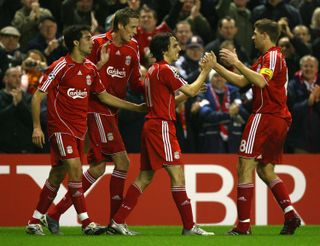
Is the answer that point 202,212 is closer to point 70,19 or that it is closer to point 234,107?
point 234,107

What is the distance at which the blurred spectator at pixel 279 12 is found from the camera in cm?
1622

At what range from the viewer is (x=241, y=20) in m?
16.5

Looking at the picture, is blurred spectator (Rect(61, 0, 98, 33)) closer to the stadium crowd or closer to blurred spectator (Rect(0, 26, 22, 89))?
the stadium crowd

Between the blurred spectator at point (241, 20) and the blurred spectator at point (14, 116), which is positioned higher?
the blurred spectator at point (241, 20)

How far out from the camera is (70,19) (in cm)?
1598

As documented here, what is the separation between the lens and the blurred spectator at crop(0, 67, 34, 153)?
1348 centimetres

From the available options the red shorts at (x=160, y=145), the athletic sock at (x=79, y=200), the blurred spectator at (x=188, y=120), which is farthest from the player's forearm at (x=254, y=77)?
the blurred spectator at (x=188, y=120)

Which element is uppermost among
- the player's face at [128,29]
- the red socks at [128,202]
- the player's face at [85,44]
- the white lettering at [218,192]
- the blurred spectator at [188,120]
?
the player's face at [128,29]

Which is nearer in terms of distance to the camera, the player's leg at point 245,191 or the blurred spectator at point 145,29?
the player's leg at point 245,191

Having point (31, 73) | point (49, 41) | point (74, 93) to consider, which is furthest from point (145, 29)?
point (74, 93)

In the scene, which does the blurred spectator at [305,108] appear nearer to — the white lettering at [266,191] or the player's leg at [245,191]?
the white lettering at [266,191]

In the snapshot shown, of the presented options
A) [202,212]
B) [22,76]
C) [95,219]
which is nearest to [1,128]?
[22,76]

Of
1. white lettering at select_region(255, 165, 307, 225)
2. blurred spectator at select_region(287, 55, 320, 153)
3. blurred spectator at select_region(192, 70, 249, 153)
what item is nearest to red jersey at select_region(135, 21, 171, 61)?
blurred spectator at select_region(192, 70, 249, 153)

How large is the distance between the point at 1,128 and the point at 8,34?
1.92 m
